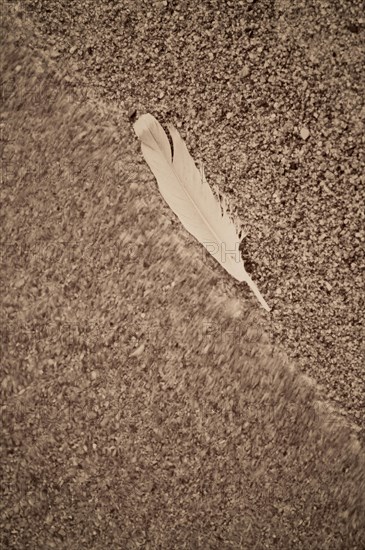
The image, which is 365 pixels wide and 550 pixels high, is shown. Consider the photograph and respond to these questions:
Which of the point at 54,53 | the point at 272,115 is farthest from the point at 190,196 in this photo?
the point at 54,53

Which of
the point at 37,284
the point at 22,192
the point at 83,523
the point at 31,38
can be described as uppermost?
the point at 31,38

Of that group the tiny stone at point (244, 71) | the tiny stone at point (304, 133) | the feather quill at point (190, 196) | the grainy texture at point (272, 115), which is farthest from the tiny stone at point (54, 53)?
the tiny stone at point (304, 133)

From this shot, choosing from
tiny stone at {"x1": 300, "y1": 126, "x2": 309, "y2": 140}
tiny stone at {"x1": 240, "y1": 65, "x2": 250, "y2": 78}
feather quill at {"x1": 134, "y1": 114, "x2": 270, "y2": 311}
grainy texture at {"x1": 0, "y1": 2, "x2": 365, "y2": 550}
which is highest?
tiny stone at {"x1": 240, "y1": 65, "x2": 250, "y2": 78}

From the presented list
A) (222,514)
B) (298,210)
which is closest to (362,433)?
(222,514)

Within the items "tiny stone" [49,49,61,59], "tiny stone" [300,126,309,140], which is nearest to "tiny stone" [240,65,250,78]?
"tiny stone" [300,126,309,140]

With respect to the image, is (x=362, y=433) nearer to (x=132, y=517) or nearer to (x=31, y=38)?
(x=132, y=517)

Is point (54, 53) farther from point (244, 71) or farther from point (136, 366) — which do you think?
point (136, 366)

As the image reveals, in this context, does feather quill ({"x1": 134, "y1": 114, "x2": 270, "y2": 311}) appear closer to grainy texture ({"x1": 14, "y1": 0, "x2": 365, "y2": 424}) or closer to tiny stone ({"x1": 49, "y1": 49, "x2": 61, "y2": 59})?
grainy texture ({"x1": 14, "y1": 0, "x2": 365, "y2": 424})
